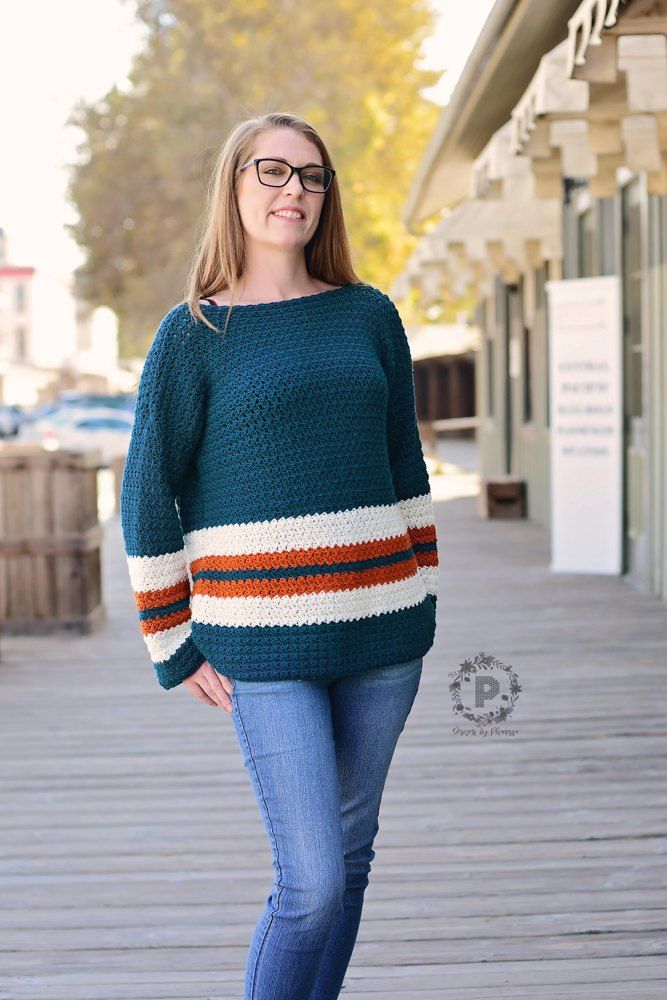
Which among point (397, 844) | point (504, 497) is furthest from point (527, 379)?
point (397, 844)

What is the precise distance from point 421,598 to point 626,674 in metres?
4.39

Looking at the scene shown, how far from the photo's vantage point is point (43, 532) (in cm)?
821

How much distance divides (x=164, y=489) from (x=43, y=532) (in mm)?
5878

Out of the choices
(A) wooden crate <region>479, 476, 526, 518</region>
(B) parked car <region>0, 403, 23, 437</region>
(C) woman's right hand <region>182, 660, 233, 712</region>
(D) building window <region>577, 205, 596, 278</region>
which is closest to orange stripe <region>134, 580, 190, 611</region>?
(C) woman's right hand <region>182, 660, 233, 712</region>

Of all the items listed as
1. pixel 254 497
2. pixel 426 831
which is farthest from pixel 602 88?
pixel 254 497

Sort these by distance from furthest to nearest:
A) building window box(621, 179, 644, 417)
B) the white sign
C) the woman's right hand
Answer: the white sign, building window box(621, 179, 644, 417), the woman's right hand

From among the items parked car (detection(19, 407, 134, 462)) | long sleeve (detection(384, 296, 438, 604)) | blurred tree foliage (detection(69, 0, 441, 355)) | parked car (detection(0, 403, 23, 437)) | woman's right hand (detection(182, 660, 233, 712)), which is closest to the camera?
woman's right hand (detection(182, 660, 233, 712))

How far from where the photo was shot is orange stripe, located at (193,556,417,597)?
8.04 ft

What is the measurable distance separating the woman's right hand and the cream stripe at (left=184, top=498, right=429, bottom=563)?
21 cm

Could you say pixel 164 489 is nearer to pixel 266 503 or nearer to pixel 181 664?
pixel 266 503

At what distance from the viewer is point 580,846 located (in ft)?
13.9

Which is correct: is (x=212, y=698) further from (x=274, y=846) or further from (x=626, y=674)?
(x=626, y=674)

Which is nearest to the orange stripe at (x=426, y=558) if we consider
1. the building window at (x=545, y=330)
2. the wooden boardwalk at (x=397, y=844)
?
the wooden boardwalk at (x=397, y=844)

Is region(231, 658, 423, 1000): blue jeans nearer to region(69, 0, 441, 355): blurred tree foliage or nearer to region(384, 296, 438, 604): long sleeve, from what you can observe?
region(384, 296, 438, 604): long sleeve
